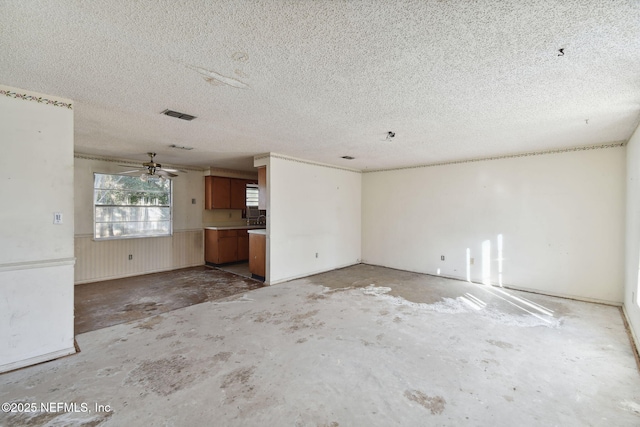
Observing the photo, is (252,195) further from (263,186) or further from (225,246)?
(263,186)

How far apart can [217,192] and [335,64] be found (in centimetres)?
578

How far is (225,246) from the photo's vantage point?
22.5ft

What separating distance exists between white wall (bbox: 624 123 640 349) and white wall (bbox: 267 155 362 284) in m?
4.56

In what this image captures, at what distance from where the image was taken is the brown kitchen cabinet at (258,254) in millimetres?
5348

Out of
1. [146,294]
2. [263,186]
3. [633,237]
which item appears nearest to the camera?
[633,237]

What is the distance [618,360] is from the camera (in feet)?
8.50

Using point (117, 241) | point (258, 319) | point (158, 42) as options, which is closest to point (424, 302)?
point (258, 319)

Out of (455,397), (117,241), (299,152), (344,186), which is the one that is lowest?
(455,397)

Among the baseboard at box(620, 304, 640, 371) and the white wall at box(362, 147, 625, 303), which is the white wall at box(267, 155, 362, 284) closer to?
the white wall at box(362, 147, 625, 303)

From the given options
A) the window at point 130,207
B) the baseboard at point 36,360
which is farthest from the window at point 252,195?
the baseboard at point 36,360

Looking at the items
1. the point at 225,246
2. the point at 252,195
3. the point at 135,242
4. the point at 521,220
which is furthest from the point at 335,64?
the point at 252,195

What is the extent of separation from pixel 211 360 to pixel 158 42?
252 cm

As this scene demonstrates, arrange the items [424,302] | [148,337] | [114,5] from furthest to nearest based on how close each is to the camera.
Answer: [424,302] → [148,337] → [114,5]

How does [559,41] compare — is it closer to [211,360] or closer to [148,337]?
[211,360]
